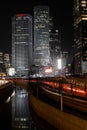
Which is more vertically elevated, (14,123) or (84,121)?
(84,121)

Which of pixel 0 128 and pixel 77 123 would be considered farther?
pixel 0 128

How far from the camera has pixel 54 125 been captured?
30.1 m

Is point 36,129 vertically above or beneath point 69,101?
beneath

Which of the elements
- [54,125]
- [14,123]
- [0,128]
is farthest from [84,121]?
[14,123]

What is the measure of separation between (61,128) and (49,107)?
4.65m

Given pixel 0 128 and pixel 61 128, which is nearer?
pixel 61 128

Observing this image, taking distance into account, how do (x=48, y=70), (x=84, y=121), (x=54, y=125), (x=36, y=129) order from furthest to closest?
(x=48, y=70), (x=36, y=129), (x=54, y=125), (x=84, y=121)

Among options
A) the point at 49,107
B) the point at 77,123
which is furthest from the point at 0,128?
the point at 77,123

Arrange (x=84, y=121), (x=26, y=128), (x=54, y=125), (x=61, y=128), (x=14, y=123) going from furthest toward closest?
A: 1. (x=14, y=123)
2. (x=26, y=128)
3. (x=54, y=125)
4. (x=61, y=128)
5. (x=84, y=121)

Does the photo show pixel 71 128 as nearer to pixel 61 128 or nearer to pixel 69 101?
A: pixel 61 128

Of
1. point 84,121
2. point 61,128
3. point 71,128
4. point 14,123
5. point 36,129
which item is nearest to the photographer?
point 84,121

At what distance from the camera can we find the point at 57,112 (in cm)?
2900

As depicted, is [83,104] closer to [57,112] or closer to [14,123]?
[57,112]

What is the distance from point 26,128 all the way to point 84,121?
15.9 m
